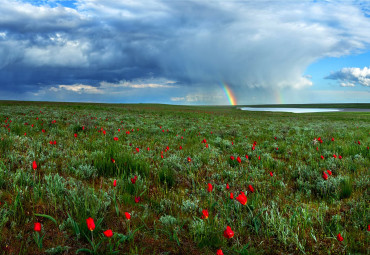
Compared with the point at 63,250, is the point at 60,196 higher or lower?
higher

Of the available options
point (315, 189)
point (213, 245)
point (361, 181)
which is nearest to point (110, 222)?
point (213, 245)

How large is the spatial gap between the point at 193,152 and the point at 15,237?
4624 millimetres

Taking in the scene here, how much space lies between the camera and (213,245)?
2.53m

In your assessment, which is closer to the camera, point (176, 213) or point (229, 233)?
point (229, 233)

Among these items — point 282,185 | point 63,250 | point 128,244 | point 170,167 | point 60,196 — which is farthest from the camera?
point 170,167

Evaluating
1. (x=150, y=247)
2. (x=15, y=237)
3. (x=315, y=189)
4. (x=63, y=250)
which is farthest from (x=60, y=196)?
(x=315, y=189)

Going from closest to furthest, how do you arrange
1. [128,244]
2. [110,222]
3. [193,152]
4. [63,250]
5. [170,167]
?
1. [63,250]
2. [128,244]
3. [110,222]
4. [170,167]
5. [193,152]

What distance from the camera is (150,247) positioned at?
96.3 inches

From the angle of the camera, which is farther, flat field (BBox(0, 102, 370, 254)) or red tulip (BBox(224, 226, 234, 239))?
flat field (BBox(0, 102, 370, 254))

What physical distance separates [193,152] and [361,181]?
3.90m

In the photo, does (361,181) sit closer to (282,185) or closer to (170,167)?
(282,185)

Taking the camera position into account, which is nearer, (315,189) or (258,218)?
(258,218)

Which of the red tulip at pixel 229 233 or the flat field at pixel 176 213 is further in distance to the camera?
the flat field at pixel 176 213

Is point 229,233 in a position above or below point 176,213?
above
